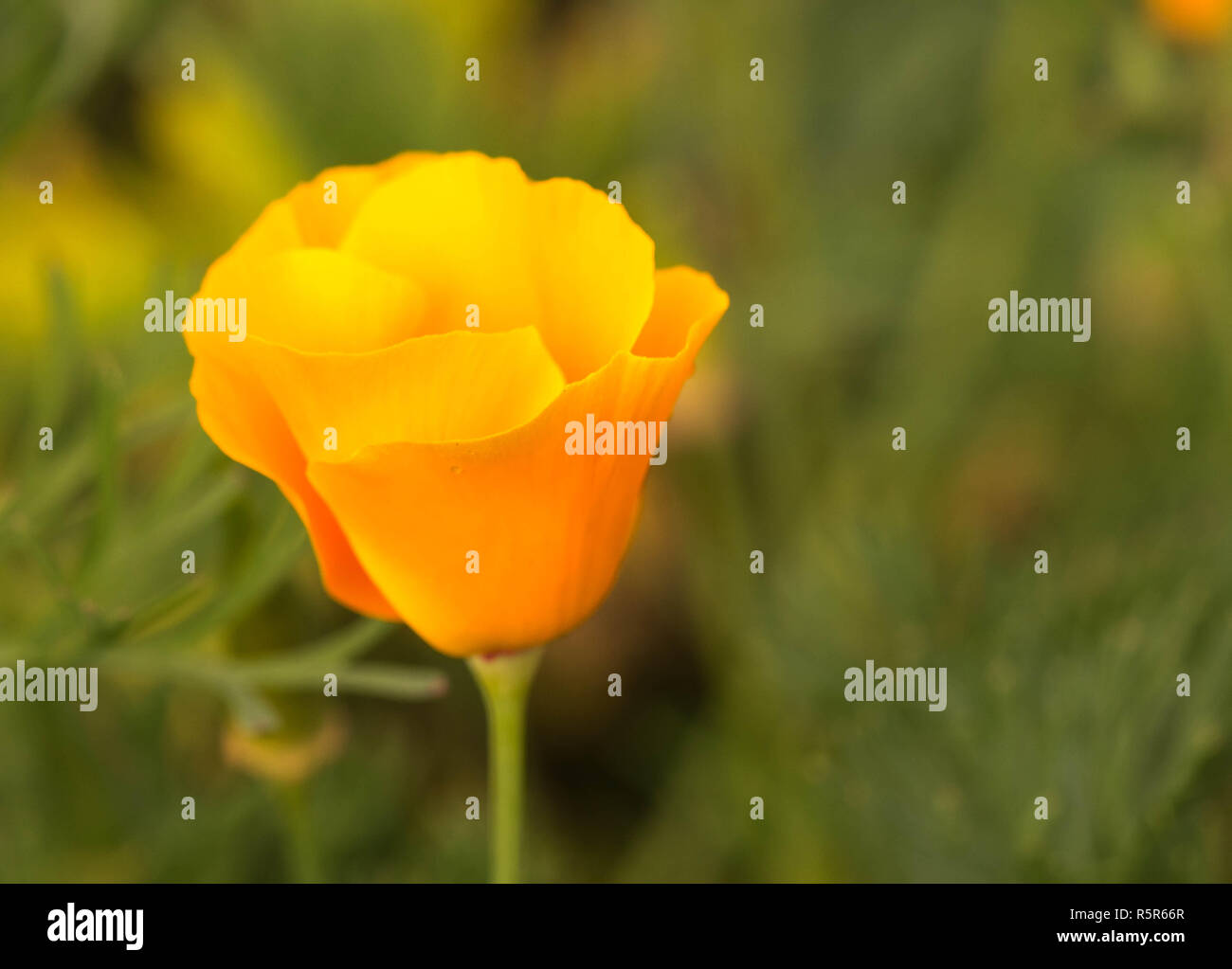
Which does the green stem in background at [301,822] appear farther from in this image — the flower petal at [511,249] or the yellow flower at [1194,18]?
the yellow flower at [1194,18]

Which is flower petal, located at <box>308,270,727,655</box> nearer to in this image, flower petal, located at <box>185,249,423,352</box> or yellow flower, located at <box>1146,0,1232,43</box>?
flower petal, located at <box>185,249,423,352</box>

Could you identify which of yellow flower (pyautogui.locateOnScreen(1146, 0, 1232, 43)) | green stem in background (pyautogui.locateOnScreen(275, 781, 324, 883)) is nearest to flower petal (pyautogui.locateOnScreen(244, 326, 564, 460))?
green stem in background (pyautogui.locateOnScreen(275, 781, 324, 883))

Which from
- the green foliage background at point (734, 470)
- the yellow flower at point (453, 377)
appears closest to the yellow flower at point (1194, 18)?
the green foliage background at point (734, 470)

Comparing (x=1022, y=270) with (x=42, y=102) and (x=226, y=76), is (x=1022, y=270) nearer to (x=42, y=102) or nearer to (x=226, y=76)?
(x=226, y=76)

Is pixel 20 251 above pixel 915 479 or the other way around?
above

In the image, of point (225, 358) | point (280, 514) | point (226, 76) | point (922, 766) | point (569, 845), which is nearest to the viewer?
point (225, 358)

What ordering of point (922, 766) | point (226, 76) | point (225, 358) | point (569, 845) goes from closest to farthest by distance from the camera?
point (225, 358) → point (922, 766) → point (569, 845) → point (226, 76)
